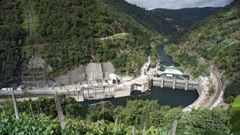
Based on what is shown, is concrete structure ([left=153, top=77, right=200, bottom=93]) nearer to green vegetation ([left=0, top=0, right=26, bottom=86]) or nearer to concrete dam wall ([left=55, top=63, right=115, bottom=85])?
concrete dam wall ([left=55, top=63, right=115, bottom=85])

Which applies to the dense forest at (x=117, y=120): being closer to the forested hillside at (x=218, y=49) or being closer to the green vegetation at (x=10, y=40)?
the forested hillside at (x=218, y=49)

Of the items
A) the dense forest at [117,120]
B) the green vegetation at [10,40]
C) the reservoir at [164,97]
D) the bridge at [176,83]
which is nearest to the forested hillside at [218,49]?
the bridge at [176,83]

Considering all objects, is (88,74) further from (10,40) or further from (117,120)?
(117,120)

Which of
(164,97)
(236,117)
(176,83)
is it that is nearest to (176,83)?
(176,83)

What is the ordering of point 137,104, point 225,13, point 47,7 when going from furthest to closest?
point 225,13, point 47,7, point 137,104

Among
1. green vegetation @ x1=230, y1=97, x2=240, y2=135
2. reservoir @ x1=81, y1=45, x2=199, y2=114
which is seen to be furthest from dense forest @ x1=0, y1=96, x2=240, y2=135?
green vegetation @ x1=230, y1=97, x2=240, y2=135

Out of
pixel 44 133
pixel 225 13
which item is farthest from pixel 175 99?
pixel 225 13

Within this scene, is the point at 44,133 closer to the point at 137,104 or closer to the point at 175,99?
the point at 137,104
